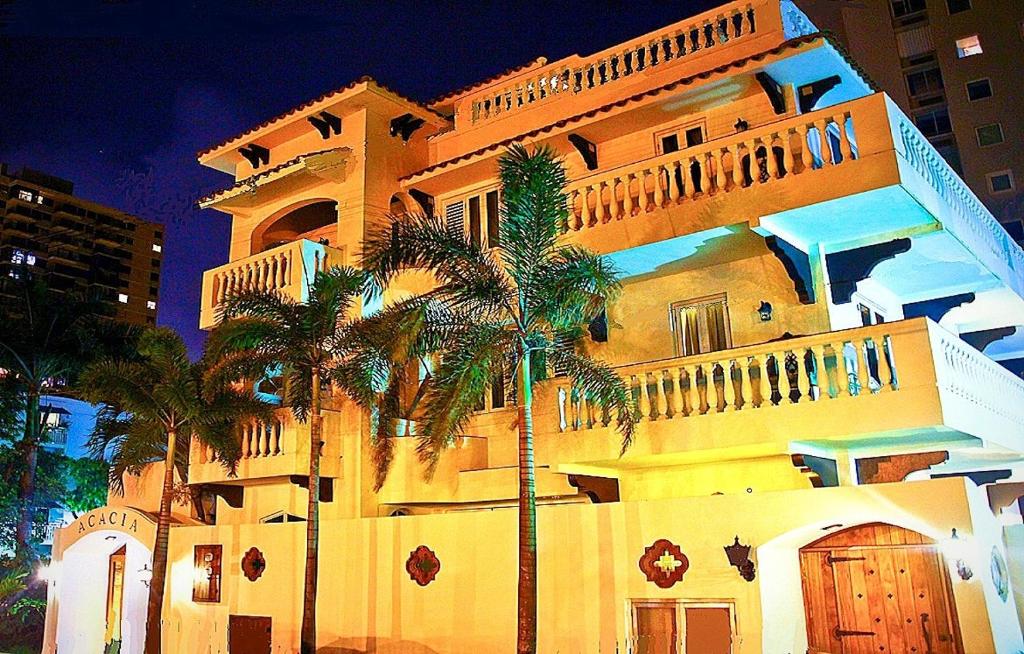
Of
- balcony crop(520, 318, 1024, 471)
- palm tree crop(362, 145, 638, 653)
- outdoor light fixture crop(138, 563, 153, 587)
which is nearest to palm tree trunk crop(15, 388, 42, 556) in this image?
outdoor light fixture crop(138, 563, 153, 587)

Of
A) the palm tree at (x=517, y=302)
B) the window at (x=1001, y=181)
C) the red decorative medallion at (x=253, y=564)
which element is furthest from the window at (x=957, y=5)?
the red decorative medallion at (x=253, y=564)

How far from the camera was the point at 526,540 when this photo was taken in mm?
12070

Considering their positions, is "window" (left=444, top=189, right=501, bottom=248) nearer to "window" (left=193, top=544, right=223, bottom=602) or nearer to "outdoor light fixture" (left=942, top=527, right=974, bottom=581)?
"window" (left=193, top=544, right=223, bottom=602)

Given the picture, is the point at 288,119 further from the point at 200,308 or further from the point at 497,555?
the point at 497,555

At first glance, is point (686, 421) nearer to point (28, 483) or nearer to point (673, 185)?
point (673, 185)

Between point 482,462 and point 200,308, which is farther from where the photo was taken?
point 200,308

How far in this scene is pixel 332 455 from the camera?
18.8 meters

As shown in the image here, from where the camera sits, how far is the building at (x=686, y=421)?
11461mm

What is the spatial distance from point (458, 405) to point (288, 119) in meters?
12.4

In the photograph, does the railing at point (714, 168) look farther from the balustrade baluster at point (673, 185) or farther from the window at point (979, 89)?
the window at point (979, 89)

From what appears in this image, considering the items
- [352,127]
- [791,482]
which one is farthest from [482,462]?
[352,127]

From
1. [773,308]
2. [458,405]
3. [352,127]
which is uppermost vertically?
[352,127]

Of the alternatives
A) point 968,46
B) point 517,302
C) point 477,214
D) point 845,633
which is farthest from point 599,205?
point 968,46

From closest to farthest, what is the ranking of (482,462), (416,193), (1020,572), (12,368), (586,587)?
(586,587) → (1020,572) → (482,462) → (416,193) → (12,368)
